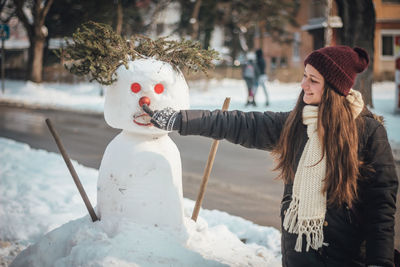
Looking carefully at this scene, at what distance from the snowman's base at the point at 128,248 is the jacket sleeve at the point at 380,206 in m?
1.19

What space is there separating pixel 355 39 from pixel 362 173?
11.3 meters

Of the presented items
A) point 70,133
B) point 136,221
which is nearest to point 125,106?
point 136,221

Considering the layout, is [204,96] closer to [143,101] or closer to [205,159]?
[205,159]

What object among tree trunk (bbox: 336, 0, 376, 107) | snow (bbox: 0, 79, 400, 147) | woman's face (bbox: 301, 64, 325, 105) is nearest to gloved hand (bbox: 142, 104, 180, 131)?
woman's face (bbox: 301, 64, 325, 105)

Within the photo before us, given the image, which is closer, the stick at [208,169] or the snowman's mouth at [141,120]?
the snowman's mouth at [141,120]

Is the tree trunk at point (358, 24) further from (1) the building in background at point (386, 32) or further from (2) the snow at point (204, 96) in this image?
(1) the building in background at point (386, 32)

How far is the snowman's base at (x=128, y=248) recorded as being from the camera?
9.93 ft

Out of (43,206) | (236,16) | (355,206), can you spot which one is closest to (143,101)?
(355,206)

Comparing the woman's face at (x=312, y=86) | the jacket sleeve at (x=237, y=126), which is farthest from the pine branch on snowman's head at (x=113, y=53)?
the woman's face at (x=312, y=86)

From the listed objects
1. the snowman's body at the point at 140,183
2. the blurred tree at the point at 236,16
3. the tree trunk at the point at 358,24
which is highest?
the blurred tree at the point at 236,16

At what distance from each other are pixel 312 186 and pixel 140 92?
1.44 m

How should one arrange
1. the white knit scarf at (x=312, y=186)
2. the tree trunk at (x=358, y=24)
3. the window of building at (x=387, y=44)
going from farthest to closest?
the window of building at (x=387, y=44)
the tree trunk at (x=358, y=24)
the white knit scarf at (x=312, y=186)

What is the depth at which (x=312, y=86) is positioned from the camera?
2.59 metres

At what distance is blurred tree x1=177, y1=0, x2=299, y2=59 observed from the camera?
28734 millimetres
